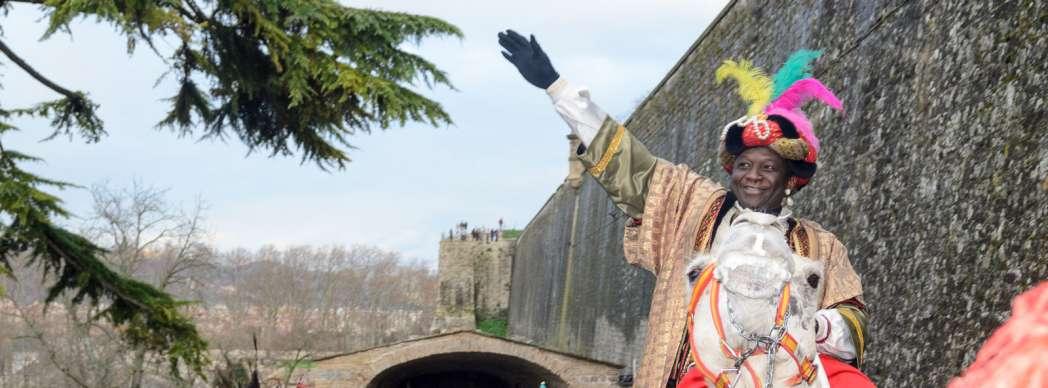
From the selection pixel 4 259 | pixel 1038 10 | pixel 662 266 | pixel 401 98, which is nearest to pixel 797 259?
pixel 662 266

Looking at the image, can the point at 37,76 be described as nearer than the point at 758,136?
No

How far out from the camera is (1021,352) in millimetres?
1445

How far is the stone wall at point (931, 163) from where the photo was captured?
539 centimetres

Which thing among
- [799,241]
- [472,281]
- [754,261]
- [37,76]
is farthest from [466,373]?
[754,261]

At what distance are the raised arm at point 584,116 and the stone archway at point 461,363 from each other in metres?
13.4

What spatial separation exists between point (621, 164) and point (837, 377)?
107cm

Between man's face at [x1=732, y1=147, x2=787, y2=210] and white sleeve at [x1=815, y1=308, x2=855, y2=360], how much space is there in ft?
1.22

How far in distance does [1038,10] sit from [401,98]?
471 centimetres

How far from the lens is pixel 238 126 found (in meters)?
10.1

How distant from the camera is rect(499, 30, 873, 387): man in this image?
3.20m

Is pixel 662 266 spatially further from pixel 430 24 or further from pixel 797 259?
pixel 430 24

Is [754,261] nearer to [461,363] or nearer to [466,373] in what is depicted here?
[461,363]

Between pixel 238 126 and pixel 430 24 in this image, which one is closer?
pixel 430 24

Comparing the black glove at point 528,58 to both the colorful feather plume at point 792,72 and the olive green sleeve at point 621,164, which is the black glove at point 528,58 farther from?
the colorful feather plume at point 792,72
